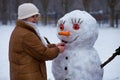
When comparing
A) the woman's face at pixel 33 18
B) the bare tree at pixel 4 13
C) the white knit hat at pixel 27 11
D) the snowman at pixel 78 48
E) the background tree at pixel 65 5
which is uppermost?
the white knit hat at pixel 27 11

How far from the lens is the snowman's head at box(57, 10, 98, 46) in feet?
15.8

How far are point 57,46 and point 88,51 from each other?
2.02 feet

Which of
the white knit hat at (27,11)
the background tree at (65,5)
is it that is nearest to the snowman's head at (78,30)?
the white knit hat at (27,11)

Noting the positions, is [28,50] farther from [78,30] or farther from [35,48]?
[78,30]

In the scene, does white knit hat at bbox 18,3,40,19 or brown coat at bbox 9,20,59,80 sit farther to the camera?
white knit hat at bbox 18,3,40,19

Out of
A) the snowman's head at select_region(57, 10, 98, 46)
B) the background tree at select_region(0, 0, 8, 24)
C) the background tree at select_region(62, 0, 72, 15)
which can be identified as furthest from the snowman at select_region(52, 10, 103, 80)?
the background tree at select_region(0, 0, 8, 24)

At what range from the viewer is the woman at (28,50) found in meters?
4.17

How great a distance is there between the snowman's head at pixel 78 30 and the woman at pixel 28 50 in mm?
519

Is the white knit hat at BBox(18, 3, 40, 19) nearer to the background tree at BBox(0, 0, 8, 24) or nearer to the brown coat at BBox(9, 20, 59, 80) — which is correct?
the brown coat at BBox(9, 20, 59, 80)

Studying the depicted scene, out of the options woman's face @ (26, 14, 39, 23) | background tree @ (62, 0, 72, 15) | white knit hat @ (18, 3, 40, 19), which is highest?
white knit hat @ (18, 3, 40, 19)

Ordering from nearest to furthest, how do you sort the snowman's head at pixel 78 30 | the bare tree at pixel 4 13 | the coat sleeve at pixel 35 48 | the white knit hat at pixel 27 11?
the coat sleeve at pixel 35 48, the white knit hat at pixel 27 11, the snowman's head at pixel 78 30, the bare tree at pixel 4 13

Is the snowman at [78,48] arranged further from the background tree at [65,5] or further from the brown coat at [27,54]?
the background tree at [65,5]

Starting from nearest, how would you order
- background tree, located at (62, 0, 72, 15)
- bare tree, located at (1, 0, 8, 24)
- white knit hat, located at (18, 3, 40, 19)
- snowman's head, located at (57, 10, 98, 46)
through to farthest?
1. white knit hat, located at (18, 3, 40, 19)
2. snowman's head, located at (57, 10, 98, 46)
3. background tree, located at (62, 0, 72, 15)
4. bare tree, located at (1, 0, 8, 24)

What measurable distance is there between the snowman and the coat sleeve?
0.69 m
